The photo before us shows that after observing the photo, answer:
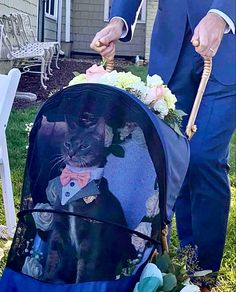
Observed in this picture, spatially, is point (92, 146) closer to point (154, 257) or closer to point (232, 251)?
point (154, 257)

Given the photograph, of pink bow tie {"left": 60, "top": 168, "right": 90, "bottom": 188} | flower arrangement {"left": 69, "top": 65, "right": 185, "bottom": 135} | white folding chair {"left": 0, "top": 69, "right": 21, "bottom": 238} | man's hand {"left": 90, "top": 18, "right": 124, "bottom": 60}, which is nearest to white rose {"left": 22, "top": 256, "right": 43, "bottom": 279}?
pink bow tie {"left": 60, "top": 168, "right": 90, "bottom": 188}

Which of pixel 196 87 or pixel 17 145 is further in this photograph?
pixel 17 145

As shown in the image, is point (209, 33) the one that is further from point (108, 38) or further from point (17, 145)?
point (17, 145)

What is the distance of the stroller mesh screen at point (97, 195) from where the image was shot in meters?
1.70

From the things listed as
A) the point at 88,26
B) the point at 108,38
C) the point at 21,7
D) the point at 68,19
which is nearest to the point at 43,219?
the point at 108,38

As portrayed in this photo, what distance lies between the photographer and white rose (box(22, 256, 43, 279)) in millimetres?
1736

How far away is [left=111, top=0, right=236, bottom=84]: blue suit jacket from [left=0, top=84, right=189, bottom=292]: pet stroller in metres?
0.47

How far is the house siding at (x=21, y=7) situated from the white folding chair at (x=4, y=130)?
4.60 m

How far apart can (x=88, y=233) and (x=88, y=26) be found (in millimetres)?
11655

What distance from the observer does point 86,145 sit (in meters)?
1.75

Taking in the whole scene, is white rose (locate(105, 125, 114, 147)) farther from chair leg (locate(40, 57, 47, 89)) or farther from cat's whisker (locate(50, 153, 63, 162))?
chair leg (locate(40, 57, 47, 89))

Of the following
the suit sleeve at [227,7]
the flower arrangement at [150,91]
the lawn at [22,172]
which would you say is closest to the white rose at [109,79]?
the flower arrangement at [150,91]

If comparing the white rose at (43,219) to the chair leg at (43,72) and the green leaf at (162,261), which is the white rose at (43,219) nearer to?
the green leaf at (162,261)

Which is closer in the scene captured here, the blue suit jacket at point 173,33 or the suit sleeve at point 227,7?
the suit sleeve at point 227,7
